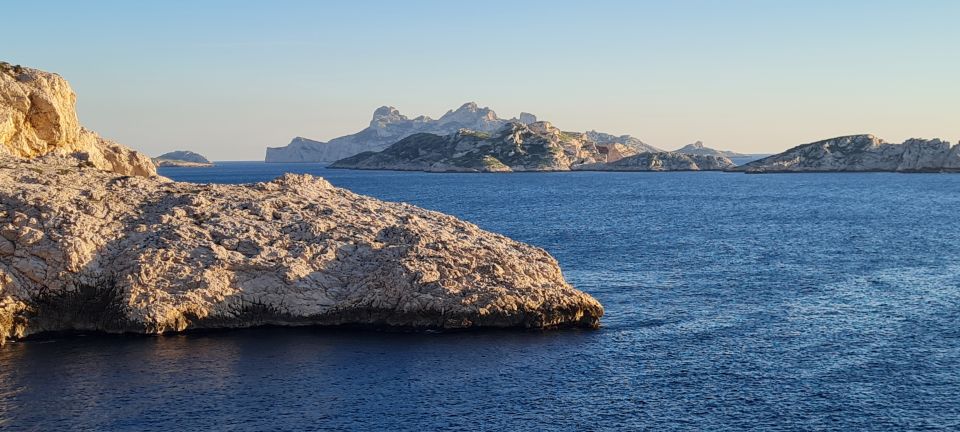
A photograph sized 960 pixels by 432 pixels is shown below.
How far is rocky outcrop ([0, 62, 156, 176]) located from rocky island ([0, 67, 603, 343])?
41.3ft

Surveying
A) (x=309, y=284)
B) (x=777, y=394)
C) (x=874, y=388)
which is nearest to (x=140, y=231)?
(x=309, y=284)

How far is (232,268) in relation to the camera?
56719mm

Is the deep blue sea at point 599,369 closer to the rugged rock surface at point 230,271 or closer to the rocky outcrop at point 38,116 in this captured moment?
the rugged rock surface at point 230,271

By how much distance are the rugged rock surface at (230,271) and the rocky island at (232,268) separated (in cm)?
7

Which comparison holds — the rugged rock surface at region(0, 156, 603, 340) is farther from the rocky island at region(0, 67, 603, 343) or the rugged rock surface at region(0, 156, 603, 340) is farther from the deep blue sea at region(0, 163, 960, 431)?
the deep blue sea at region(0, 163, 960, 431)

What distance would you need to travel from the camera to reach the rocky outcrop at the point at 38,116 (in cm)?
7425

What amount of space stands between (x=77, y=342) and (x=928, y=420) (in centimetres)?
4540

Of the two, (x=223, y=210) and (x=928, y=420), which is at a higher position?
(x=223, y=210)

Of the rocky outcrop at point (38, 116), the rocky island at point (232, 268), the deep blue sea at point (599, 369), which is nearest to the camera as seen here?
the deep blue sea at point (599, 369)

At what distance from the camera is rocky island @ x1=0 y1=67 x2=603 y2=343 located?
54438 millimetres

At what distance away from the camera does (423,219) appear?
219 feet

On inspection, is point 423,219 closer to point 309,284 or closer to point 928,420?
point 309,284

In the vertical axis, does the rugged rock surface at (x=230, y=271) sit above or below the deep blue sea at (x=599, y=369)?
above

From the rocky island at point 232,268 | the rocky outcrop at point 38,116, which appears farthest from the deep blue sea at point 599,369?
the rocky outcrop at point 38,116
